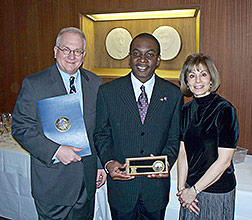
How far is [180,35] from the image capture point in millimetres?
3295

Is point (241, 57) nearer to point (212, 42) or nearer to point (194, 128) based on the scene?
point (212, 42)

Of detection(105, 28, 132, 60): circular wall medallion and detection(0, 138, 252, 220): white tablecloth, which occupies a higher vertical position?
detection(105, 28, 132, 60): circular wall medallion

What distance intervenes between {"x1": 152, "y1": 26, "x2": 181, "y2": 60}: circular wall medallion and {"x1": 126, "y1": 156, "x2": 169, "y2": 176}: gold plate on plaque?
77.2 inches

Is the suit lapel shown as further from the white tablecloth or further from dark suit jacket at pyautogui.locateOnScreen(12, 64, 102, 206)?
the white tablecloth

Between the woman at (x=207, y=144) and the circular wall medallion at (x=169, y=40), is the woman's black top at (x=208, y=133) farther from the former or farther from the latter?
the circular wall medallion at (x=169, y=40)

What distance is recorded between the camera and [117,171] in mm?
1703

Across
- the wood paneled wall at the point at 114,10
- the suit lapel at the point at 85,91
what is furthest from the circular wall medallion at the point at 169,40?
the suit lapel at the point at 85,91

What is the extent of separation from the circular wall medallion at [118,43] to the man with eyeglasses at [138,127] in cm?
173

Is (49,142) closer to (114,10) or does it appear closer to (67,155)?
(67,155)

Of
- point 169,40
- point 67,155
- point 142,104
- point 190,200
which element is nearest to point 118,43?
point 169,40

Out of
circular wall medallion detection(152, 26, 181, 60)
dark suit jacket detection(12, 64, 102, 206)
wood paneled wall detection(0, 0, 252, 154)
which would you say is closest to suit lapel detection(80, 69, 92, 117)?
dark suit jacket detection(12, 64, 102, 206)

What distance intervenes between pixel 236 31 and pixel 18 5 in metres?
2.70

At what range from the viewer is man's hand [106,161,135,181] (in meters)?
1.68

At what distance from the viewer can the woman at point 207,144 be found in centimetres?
171
